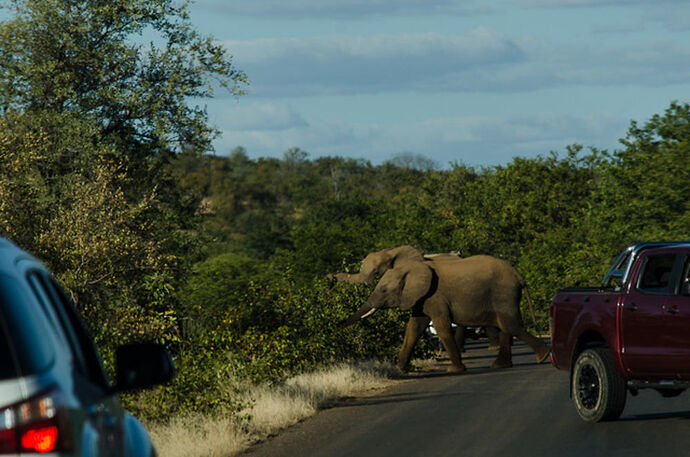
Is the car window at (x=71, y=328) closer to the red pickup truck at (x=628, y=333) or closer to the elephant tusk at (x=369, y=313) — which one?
the red pickup truck at (x=628, y=333)

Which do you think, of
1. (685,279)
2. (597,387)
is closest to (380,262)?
(597,387)

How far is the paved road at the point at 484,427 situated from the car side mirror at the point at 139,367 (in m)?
6.98

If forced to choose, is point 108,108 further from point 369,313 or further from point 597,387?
point 597,387

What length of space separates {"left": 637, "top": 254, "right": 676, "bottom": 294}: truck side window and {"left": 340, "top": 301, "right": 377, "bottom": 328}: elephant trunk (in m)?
10.8

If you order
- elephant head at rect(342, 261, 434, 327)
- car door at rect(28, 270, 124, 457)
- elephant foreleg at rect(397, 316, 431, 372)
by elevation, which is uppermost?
car door at rect(28, 270, 124, 457)

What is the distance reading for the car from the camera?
333 centimetres

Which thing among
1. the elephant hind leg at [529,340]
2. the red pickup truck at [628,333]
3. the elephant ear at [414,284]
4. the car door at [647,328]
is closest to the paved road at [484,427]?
the red pickup truck at [628,333]

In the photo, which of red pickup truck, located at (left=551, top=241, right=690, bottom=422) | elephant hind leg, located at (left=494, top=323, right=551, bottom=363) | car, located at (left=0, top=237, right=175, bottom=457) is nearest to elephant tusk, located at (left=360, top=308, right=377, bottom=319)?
elephant hind leg, located at (left=494, top=323, right=551, bottom=363)

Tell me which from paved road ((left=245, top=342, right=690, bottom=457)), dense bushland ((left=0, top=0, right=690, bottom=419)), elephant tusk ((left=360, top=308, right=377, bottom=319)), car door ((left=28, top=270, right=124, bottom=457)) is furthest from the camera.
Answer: elephant tusk ((left=360, top=308, right=377, bottom=319))

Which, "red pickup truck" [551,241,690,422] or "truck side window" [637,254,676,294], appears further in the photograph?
"truck side window" [637,254,676,294]

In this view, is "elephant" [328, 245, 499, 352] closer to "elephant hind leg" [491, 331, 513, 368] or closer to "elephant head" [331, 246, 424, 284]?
"elephant head" [331, 246, 424, 284]

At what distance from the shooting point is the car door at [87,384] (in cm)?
393

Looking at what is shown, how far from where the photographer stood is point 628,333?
41.3ft

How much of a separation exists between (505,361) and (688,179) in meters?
9.51
